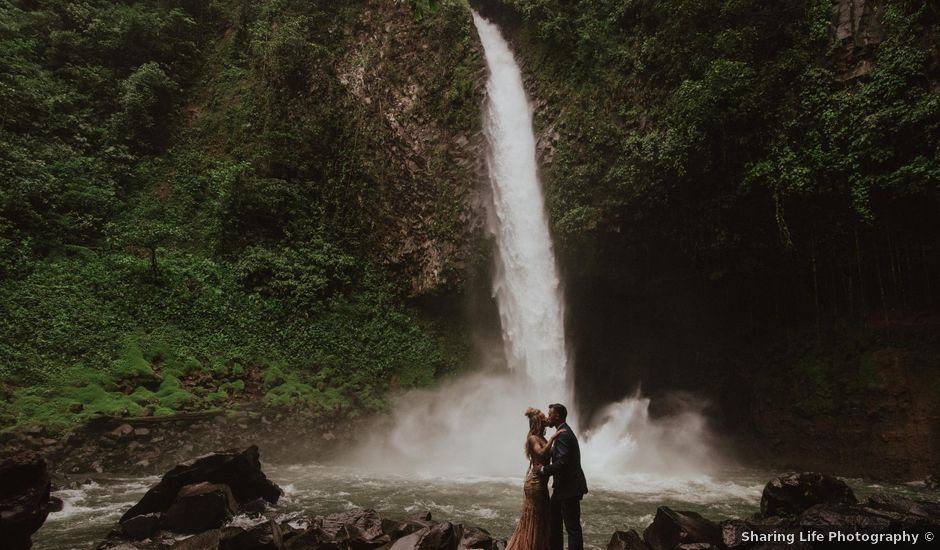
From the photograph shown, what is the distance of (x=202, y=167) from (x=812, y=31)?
2162 centimetres

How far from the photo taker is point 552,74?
1839cm

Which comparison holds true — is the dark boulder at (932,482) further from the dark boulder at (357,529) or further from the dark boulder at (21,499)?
the dark boulder at (21,499)

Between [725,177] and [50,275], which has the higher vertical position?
[725,177]

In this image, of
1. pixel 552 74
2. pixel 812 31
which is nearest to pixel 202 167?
pixel 552 74

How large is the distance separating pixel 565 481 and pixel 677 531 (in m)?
2.15

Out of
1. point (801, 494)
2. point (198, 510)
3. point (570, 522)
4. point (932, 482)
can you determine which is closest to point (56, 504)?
point (198, 510)

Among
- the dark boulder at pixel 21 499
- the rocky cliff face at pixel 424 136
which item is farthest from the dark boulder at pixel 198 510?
the rocky cliff face at pixel 424 136

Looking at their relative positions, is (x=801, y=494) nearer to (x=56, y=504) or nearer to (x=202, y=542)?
(x=202, y=542)

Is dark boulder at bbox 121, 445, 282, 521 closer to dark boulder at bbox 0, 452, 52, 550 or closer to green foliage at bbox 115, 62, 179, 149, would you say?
dark boulder at bbox 0, 452, 52, 550

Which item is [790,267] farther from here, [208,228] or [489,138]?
[208,228]

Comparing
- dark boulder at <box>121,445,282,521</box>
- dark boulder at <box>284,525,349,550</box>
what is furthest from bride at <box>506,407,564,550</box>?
dark boulder at <box>121,445,282,521</box>

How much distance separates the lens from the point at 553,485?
5262mm

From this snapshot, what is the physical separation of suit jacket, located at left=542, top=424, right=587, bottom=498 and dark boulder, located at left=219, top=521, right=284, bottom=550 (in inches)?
132

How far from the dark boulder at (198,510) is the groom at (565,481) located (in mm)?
5050
